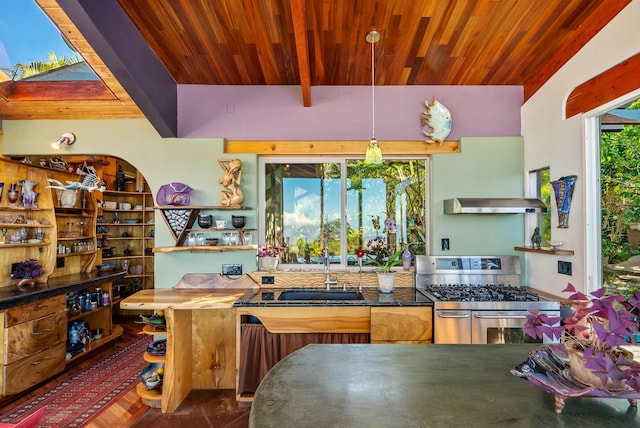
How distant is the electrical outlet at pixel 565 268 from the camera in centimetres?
271

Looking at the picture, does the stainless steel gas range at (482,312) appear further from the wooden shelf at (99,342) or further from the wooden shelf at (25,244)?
the wooden shelf at (25,244)

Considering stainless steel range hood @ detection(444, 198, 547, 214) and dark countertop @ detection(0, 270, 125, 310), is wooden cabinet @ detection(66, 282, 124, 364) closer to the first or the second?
dark countertop @ detection(0, 270, 125, 310)

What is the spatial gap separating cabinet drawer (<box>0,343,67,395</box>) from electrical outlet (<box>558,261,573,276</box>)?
4583mm

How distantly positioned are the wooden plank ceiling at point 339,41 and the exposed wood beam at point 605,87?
334 mm

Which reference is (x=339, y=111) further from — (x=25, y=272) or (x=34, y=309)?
(x=25, y=272)

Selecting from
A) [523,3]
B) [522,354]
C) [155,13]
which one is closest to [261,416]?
[522,354]

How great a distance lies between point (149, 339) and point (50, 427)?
2.05 meters

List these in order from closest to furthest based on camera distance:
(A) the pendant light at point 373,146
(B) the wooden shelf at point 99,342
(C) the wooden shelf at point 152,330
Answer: (A) the pendant light at point 373,146, (C) the wooden shelf at point 152,330, (B) the wooden shelf at point 99,342

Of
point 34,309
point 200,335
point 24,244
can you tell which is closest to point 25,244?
point 24,244

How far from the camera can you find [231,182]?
3250mm

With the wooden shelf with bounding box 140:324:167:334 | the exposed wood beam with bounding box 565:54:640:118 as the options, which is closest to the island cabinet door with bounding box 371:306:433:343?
the wooden shelf with bounding box 140:324:167:334

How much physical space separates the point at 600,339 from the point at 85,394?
3.78 meters

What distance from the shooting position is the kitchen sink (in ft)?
10.3

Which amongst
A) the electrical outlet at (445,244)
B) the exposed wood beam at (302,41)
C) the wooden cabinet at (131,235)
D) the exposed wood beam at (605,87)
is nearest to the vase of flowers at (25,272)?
the wooden cabinet at (131,235)
